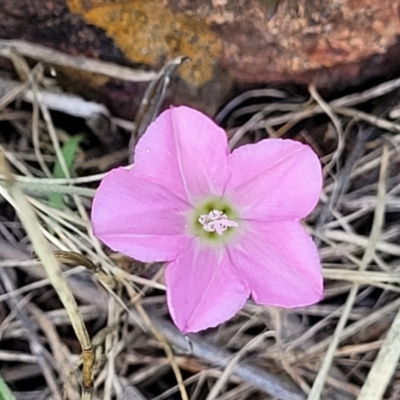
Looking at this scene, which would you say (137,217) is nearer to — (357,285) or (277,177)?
(277,177)

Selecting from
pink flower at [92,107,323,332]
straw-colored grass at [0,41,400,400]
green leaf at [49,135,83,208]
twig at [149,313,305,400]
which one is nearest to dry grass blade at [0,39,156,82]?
straw-colored grass at [0,41,400,400]

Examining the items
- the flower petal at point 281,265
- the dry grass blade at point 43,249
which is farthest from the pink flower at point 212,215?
the dry grass blade at point 43,249

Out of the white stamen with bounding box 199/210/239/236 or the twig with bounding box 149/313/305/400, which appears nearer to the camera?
the white stamen with bounding box 199/210/239/236

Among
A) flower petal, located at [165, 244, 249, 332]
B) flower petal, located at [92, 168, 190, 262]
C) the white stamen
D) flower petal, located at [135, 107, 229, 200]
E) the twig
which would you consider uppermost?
flower petal, located at [135, 107, 229, 200]

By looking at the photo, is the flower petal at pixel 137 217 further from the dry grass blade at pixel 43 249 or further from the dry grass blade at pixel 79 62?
the dry grass blade at pixel 79 62

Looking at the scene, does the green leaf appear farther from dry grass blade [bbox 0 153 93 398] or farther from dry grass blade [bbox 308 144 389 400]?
dry grass blade [bbox 308 144 389 400]

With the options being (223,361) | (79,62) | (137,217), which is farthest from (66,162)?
(223,361)
